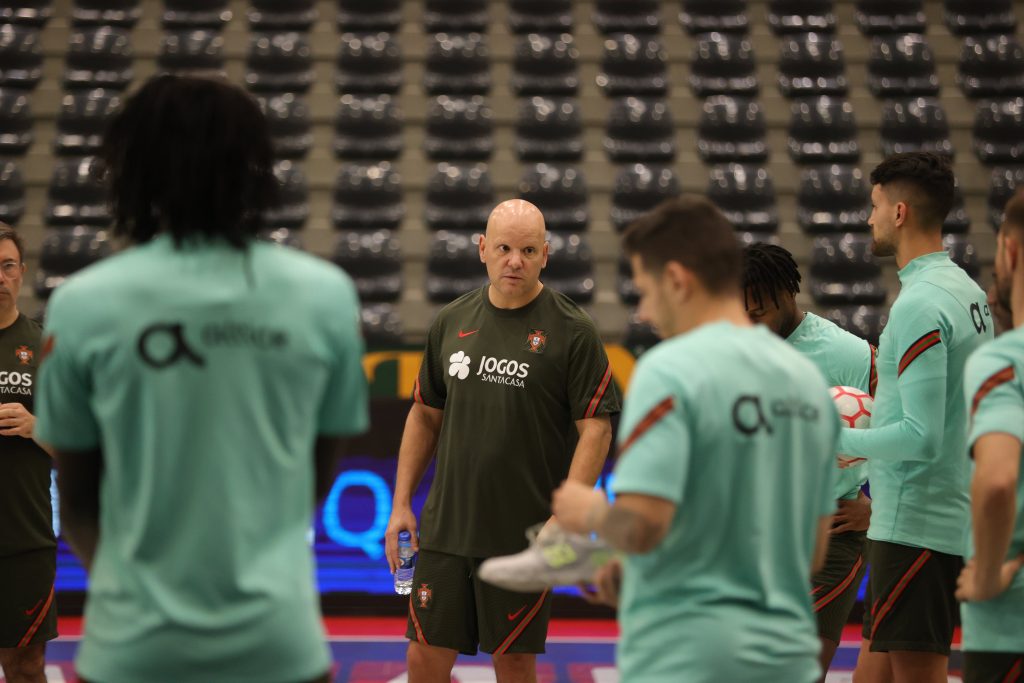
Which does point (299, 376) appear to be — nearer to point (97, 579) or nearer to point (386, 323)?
point (97, 579)

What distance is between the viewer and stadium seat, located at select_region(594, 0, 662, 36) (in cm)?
1067

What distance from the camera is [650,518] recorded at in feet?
6.29

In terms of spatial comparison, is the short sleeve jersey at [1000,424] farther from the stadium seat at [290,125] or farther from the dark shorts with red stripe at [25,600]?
the stadium seat at [290,125]

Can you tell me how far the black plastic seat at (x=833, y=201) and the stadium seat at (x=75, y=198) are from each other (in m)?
6.17

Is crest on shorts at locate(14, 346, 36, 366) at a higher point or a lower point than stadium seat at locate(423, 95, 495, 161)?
lower

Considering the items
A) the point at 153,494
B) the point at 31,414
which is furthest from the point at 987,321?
the point at 31,414

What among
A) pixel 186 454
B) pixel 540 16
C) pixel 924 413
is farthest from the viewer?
pixel 540 16

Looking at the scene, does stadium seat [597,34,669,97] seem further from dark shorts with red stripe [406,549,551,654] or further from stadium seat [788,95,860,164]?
dark shorts with red stripe [406,549,551,654]

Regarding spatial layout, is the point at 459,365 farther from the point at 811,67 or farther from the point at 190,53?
the point at 811,67

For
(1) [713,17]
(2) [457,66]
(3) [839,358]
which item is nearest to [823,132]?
(1) [713,17]

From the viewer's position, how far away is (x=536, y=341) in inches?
154

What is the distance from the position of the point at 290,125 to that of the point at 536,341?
6.63 meters

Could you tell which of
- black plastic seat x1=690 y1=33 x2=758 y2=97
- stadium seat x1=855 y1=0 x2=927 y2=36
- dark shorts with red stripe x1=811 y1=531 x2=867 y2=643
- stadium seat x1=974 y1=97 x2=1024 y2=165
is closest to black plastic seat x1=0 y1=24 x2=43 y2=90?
black plastic seat x1=690 y1=33 x2=758 y2=97

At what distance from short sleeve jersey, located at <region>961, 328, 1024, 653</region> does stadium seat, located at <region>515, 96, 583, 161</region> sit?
7.57 metres
